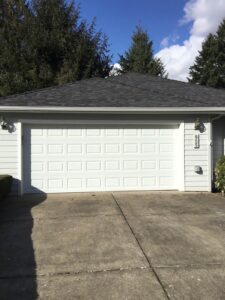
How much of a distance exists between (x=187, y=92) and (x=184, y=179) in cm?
324

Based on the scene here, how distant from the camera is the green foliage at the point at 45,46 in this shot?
20.2m

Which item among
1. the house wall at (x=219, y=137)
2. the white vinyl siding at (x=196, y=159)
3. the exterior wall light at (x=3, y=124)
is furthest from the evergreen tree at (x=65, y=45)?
the white vinyl siding at (x=196, y=159)

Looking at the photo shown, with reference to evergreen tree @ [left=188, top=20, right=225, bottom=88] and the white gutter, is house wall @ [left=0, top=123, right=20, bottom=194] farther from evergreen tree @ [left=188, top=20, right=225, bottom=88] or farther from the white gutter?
evergreen tree @ [left=188, top=20, right=225, bottom=88]

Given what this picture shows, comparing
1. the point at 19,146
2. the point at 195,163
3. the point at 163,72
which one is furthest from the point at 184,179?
the point at 163,72

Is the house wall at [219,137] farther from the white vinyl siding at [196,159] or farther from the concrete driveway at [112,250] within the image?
the concrete driveway at [112,250]

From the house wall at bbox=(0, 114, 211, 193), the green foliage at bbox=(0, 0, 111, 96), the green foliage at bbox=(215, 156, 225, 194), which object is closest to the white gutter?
the house wall at bbox=(0, 114, 211, 193)

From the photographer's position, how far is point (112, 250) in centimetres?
485

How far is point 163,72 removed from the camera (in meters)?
31.0

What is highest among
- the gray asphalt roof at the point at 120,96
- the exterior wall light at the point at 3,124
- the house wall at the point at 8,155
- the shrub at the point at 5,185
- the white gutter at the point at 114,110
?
the gray asphalt roof at the point at 120,96

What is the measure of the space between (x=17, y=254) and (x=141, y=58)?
27540 mm

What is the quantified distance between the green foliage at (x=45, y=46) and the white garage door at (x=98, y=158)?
443 inches

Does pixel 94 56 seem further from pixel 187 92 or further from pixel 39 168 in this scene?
pixel 39 168

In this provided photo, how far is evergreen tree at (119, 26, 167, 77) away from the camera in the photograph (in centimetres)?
2937

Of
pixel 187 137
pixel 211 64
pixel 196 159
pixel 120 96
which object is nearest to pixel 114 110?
pixel 120 96
